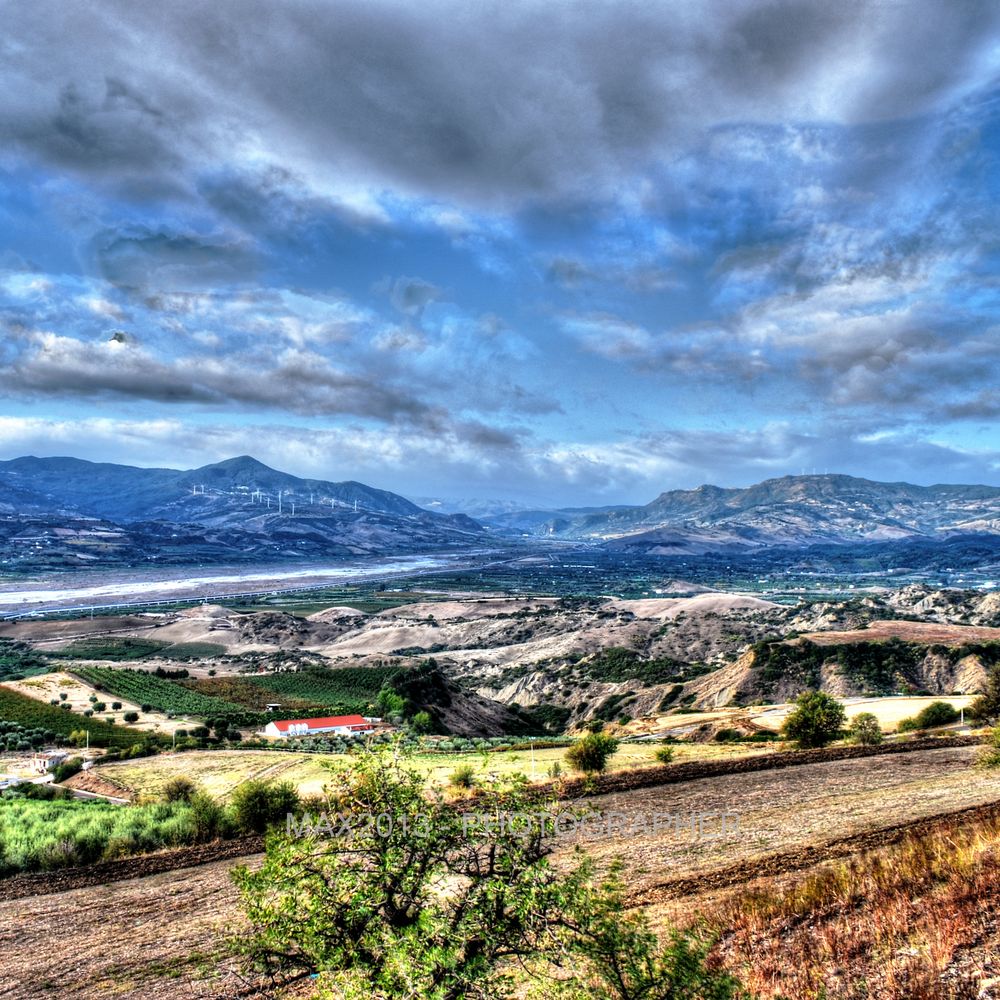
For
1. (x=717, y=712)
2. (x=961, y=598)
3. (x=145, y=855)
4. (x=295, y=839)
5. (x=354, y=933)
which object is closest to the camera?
(x=354, y=933)

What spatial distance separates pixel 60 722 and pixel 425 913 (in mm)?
80008

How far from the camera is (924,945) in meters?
12.3

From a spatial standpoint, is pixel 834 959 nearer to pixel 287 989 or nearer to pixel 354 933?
pixel 354 933

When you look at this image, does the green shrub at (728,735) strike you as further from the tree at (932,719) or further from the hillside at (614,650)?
the hillside at (614,650)

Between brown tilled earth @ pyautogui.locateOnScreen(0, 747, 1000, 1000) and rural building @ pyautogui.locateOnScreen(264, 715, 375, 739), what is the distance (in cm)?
4408

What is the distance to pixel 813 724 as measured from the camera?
143ft

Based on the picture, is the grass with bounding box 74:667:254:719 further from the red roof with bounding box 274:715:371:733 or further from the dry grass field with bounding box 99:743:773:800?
the dry grass field with bounding box 99:743:773:800

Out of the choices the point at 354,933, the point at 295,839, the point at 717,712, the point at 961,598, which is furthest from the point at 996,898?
the point at 961,598

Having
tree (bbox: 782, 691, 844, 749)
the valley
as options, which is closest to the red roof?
the valley

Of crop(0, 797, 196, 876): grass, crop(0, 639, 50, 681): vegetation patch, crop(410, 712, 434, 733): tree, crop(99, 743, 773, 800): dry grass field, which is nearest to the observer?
crop(0, 797, 196, 876): grass

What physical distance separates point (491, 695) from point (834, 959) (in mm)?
109077

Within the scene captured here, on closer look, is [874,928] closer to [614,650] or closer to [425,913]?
[425,913]

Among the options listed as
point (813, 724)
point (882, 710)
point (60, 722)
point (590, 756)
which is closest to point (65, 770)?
point (60, 722)

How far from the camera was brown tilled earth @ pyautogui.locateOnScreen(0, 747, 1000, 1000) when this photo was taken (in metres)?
15.6
